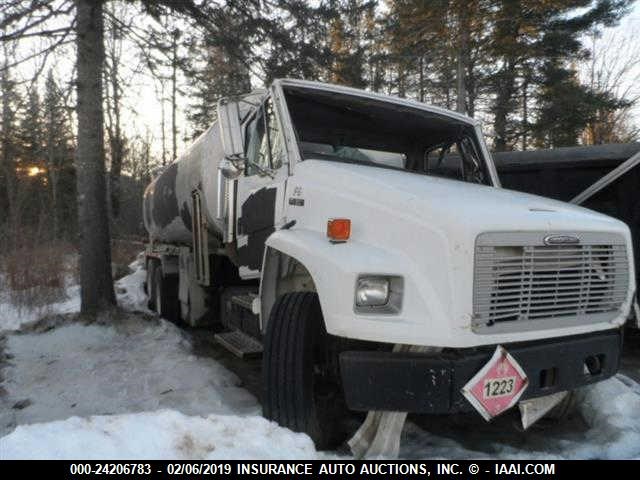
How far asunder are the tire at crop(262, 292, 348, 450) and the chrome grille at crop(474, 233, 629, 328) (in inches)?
38.4

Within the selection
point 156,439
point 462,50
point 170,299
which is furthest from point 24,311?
point 462,50

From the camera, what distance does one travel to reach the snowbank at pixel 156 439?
8.05ft

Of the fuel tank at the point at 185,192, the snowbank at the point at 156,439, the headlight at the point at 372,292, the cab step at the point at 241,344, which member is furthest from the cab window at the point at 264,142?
the snowbank at the point at 156,439

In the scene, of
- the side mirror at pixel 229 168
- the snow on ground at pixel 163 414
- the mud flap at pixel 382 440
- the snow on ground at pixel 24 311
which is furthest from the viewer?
the snow on ground at pixel 24 311

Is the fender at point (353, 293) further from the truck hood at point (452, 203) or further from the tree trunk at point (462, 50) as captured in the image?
the tree trunk at point (462, 50)

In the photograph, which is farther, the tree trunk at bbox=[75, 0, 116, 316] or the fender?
the tree trunk at bbox=[75, 0, 116, 316]

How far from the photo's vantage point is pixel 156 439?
8.52 feet

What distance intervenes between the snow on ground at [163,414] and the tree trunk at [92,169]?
667 mm

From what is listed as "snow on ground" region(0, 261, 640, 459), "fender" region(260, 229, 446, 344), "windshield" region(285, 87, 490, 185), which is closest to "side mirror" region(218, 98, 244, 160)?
"windshield" region(285, 87, 490, 185)

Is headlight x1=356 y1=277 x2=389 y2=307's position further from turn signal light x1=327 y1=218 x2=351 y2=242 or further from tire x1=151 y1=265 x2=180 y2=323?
tire x1=151 y1=265 x2=180 y2=323

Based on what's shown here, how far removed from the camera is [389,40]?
1878 centimetres

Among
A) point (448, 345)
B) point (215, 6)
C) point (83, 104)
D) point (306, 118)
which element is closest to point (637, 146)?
point (306, 118)

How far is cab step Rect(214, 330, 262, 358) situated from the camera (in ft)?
14.8

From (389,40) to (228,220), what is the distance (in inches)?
618
